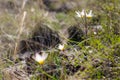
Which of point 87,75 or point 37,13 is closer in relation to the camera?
point 87,75

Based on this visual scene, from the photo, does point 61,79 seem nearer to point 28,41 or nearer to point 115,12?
point 115,12

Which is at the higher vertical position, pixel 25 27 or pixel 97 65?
pixel 25 27

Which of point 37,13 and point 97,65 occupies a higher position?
point 37,13

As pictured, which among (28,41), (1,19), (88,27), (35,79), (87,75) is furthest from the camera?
(1,19)

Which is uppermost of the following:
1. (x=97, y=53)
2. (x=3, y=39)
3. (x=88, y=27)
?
(x=3, y=39)

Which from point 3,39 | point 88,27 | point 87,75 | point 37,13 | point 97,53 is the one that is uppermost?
point 37,13

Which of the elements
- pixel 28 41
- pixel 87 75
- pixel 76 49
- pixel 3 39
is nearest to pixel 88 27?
pixel 76 49

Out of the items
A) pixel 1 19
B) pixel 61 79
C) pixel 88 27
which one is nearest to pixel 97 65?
pixel 61 79

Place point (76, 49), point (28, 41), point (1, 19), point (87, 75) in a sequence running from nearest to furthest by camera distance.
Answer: point (87, 75) < point (76, 49) < point (28, 41) < point (1, 19)

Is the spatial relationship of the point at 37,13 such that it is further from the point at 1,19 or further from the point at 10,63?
the point at 10,63
